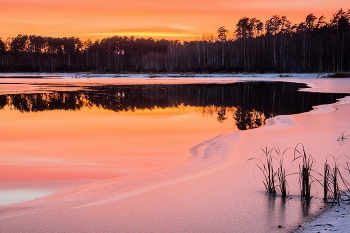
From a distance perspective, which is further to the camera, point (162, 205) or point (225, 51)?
point (225, 51)

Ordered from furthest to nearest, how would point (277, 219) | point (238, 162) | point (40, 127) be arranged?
A: 1. point (40, 127)
2. point (238, 162)
3. point (277, 219)

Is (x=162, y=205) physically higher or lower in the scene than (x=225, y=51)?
lower

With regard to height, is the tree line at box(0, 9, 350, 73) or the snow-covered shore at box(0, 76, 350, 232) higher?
the tree line at box(0, 9, 350, 73)

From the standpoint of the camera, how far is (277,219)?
501 centimetres

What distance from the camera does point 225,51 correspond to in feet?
278

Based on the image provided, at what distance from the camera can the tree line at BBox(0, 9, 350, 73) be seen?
6762 centimetres

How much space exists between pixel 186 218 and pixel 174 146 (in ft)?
15.3

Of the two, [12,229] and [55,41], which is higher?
[55,41]

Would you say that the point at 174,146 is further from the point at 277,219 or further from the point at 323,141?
the point at 277,219

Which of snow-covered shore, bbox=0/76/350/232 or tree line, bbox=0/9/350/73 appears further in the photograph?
tree line, bbox=0/9/350/73

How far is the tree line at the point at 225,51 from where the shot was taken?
67625 mm

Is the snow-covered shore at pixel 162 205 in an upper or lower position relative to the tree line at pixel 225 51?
lower

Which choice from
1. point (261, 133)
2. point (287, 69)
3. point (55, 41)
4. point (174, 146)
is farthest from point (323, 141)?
point (55, 41)

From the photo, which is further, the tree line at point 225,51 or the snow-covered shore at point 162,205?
the tree line at point 225,51
